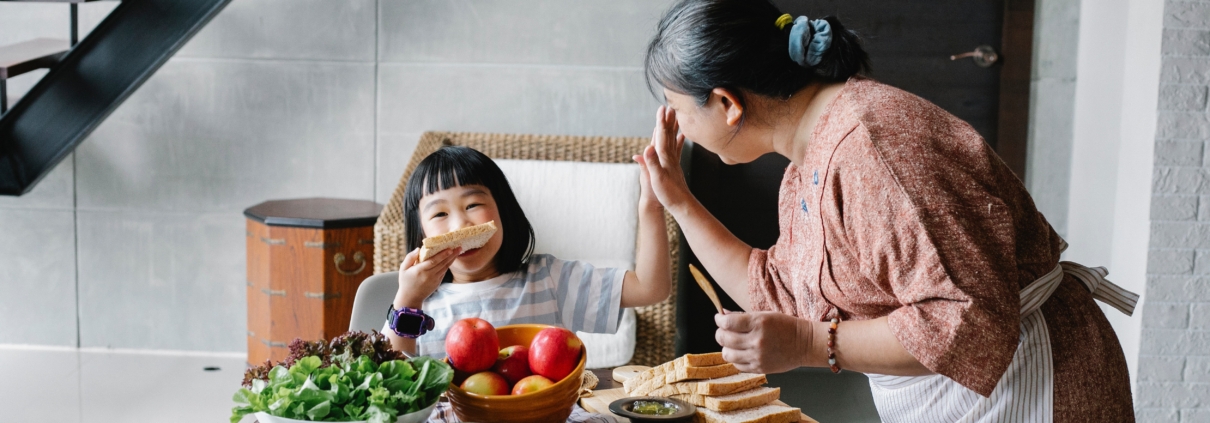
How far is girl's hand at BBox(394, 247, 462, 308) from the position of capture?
1625 mm

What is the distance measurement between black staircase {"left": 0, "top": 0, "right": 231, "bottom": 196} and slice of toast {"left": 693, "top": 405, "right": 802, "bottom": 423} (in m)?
2.36

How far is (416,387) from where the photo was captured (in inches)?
46.8

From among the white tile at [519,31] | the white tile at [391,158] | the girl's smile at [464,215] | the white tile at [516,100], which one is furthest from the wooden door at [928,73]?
the girl's smile at [464,215]

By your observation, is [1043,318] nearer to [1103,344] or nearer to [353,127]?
[1103,344]

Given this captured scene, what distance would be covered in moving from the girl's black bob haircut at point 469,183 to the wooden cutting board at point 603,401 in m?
0.51

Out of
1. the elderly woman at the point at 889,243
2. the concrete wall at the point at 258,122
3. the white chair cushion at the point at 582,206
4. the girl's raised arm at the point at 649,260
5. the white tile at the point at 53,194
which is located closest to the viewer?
the elderly woman at the point at 889,243

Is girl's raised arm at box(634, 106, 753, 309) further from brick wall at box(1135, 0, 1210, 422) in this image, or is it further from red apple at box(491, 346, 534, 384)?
brick wall at box(1135, 0, 1210, 422)

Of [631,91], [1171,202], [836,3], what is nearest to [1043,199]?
[1171,202]

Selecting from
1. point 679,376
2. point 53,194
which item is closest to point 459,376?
point 679,376

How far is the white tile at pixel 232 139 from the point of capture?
3.47 m

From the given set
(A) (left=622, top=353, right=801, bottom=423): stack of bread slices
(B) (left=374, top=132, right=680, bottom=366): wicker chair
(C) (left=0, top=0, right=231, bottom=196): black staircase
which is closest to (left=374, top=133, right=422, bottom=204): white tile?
(B) (left=374, top=132, right=680, bottom=366): wicker chair

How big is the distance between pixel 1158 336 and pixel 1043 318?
196cm

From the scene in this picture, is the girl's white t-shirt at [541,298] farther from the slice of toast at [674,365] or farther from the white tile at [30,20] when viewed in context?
the white tile at [30,20]

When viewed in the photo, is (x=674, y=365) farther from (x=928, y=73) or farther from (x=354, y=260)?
(x=928, y=73)
